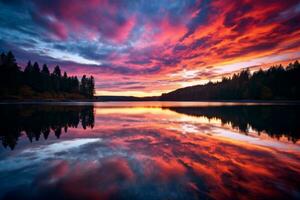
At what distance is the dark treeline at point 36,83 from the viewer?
67188mm

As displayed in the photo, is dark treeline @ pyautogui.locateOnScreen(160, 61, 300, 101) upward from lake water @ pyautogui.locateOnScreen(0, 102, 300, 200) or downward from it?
upward

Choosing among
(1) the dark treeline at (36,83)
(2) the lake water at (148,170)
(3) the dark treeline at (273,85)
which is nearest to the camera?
(2) the lake water at (148,170)

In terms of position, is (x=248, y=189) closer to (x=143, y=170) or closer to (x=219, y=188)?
(x=219, y=188)

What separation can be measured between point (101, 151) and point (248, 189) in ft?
19.7

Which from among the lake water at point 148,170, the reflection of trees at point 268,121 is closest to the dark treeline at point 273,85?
the reflection of trees at point 268,121

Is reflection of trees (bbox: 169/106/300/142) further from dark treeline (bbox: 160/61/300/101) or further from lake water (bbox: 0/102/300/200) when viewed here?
dark treeline (bbox: 160/61/300/101)

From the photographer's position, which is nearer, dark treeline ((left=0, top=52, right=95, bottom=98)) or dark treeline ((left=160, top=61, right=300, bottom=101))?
dark treeline ((left=0, top=52, right=95, bottom=98))

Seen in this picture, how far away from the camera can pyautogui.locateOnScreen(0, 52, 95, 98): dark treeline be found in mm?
67188

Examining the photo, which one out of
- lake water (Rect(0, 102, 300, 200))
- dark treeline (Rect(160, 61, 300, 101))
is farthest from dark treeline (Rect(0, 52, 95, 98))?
dark treeline (Rect(160, 61, 300, 101))

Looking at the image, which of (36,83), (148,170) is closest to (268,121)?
(148,170)

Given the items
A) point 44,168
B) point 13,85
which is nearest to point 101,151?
point 44,168

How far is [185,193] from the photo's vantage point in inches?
164

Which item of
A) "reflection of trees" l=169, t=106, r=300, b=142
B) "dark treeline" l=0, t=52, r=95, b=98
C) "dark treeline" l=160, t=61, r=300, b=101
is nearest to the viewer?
"reflection of trees" l=169, t=106, r=300, b=142

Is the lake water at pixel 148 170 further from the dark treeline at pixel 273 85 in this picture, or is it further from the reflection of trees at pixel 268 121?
the dark treeline at pixel 273 85
